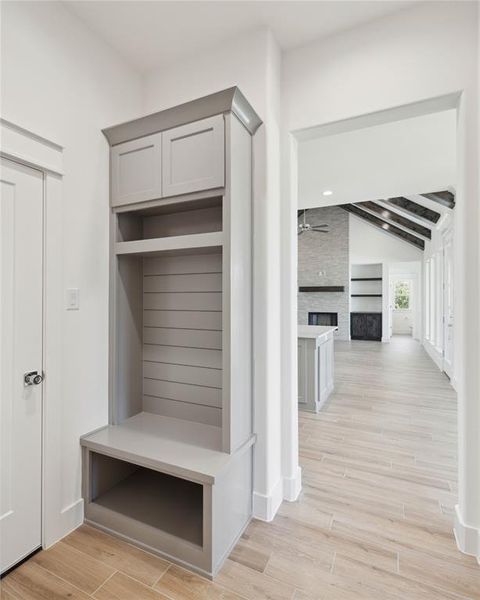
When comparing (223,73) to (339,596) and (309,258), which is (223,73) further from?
(309,258)

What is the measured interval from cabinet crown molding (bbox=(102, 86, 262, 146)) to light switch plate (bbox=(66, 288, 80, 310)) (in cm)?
103

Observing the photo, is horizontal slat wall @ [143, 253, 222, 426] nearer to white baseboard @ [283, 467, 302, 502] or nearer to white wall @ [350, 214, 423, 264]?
white baseboard @ [283, 467, 302, 502]

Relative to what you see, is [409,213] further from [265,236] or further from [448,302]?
[265,236]

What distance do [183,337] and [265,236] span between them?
0.93m

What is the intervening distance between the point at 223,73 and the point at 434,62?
130 centimetres

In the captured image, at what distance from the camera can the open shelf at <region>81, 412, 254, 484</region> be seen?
1.72 metres

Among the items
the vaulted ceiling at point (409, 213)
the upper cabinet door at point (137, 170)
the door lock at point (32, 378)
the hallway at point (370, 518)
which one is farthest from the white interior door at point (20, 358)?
the vaulted ceiling at point (409, 213)

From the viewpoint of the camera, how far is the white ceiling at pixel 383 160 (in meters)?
3.45

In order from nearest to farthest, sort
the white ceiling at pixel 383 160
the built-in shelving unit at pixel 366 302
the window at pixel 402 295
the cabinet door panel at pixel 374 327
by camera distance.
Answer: the white ceiling at pixel 383 160 → the cabinet door panel at pixel 374 327 → the built-in shelving unit at pixel 366 302 → the window at pixel 402 295

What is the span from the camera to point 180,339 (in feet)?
7.83

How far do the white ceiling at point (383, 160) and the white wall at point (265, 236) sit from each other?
1215 millimetres

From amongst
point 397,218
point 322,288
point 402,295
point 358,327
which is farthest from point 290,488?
point 402,295

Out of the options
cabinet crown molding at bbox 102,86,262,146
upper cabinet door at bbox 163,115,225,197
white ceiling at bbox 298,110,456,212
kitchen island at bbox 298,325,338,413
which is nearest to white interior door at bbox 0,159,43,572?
cabinet crown molding at bbox 102,86,262,146

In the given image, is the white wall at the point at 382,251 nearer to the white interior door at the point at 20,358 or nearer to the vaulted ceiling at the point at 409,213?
the vaulted ceiling at the point at 409,213
